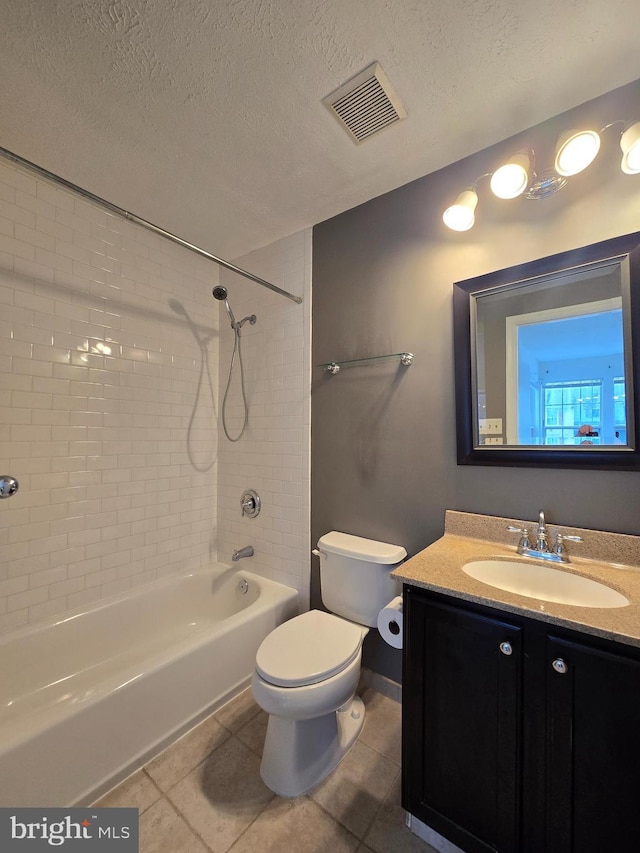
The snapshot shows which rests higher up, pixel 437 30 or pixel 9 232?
pixel 437 30

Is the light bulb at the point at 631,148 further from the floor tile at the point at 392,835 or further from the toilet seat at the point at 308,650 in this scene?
the floor tile at the point at 392,835

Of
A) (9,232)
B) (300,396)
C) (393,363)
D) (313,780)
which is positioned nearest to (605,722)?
(313,780)

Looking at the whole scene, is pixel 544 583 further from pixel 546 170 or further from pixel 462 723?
pixel 546 170

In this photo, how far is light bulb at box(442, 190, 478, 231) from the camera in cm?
133

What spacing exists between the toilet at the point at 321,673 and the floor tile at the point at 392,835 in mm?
235

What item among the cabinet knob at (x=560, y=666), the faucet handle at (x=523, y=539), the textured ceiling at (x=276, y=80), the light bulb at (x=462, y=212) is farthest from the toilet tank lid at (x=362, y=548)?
the textured ceiling at (x=276, y=80)

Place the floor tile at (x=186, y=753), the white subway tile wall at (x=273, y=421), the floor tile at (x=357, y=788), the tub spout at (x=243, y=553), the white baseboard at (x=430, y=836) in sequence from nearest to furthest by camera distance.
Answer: the white baseboard at (x=430, y=836) → the floor tile at (x=357, y=788) → the floor tile at (x=186, y=753) → the white subway tile wall at (x=273, y=421) → the tub spout at (x=243, y=553)

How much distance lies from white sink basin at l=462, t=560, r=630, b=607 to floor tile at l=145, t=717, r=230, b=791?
4.30ft

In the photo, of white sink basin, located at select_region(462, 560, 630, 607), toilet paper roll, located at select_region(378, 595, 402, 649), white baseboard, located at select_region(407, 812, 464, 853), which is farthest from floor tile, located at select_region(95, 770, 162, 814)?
white sink basin, located at select_region(462, 560, 630, 607)

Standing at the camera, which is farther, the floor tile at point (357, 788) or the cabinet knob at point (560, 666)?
the floor tile at point (357, 788)

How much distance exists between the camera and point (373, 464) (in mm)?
1708

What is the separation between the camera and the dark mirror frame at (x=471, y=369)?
1119mm

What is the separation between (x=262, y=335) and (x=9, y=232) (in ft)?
4.16

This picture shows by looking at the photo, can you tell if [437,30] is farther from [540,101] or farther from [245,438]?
[245,438]
